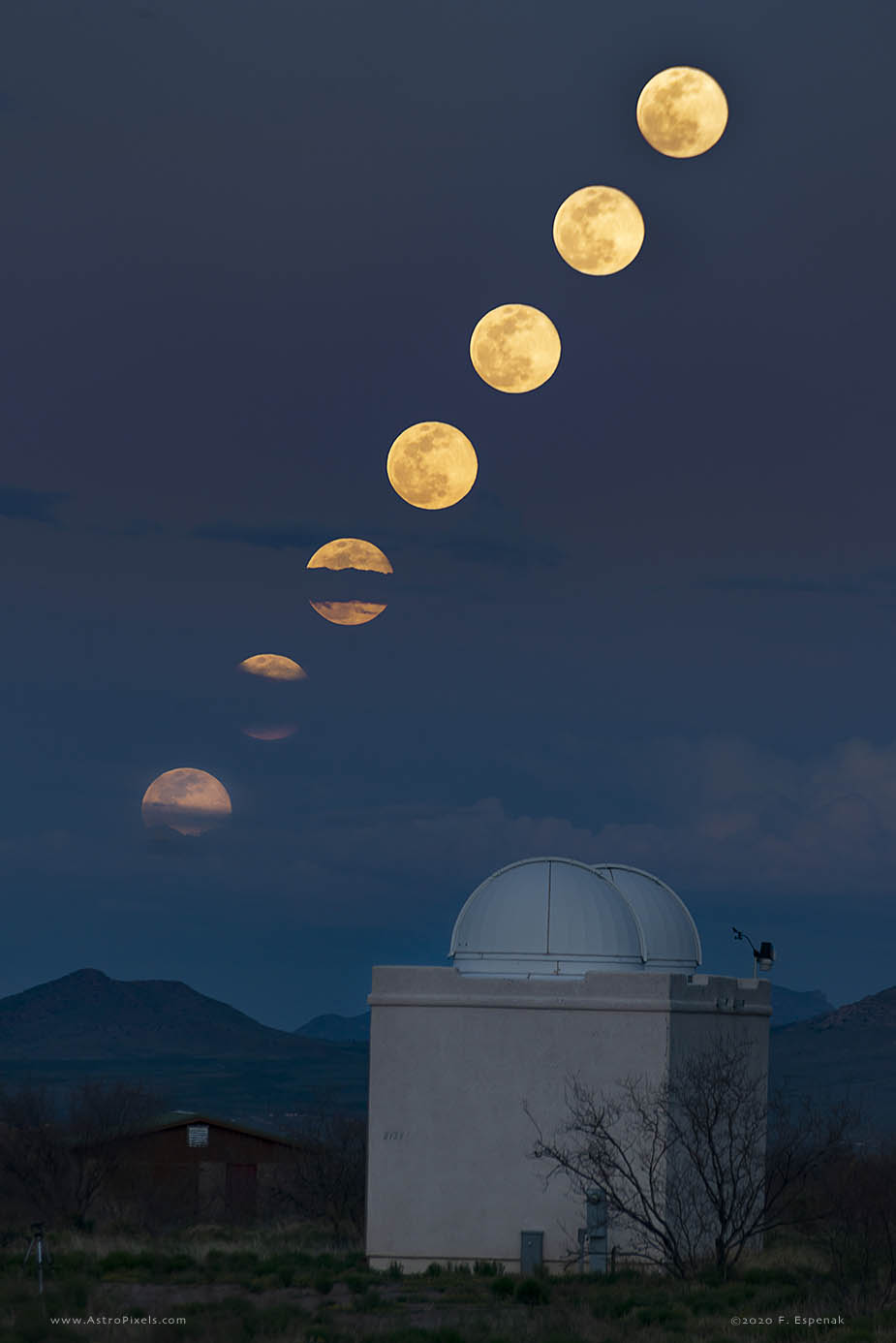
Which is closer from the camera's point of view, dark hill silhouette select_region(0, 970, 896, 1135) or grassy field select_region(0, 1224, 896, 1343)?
grassy field select_region(0, 1224, 896, 1343)

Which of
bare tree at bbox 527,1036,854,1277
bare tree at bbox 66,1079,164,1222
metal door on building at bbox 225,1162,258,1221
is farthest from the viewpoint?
metal door on building at bbox 225,1162,258,1221

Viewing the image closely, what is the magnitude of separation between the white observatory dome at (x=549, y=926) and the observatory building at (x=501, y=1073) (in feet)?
0.14

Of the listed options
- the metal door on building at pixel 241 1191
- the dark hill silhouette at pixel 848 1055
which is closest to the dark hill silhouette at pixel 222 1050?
the dark hill silhouette at pixel 848 1055

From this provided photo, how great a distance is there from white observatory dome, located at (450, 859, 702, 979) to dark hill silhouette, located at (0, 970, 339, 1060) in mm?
111346

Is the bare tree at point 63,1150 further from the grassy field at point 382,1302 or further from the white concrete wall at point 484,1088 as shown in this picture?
the white concrete wall at point 484,1088

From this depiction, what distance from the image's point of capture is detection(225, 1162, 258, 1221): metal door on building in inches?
1566

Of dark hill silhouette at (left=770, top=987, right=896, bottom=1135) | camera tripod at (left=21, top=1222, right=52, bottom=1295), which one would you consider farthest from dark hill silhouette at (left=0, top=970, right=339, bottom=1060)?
camera tripod at (left=21, top=1222, right=52, bottom=1295)

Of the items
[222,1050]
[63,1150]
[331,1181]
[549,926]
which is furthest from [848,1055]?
[549,926]

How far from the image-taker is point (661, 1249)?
2423 centimetres

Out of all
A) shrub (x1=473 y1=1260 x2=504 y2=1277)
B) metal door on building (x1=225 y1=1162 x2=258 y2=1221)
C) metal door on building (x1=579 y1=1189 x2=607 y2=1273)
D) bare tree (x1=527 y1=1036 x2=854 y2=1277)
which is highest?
bare tree (x1=527 y1=1036 x2=854 y2=1277)

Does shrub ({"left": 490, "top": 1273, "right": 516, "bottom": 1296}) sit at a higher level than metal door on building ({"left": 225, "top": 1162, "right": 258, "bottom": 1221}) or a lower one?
higher

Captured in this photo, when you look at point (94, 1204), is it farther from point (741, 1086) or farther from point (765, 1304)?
point (765, 1304)

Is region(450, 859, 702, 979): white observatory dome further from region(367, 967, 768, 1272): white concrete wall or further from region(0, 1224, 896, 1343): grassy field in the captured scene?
region(0, 1224, 896, 1343): grassy field

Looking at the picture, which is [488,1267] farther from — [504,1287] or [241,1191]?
[241,1191]
